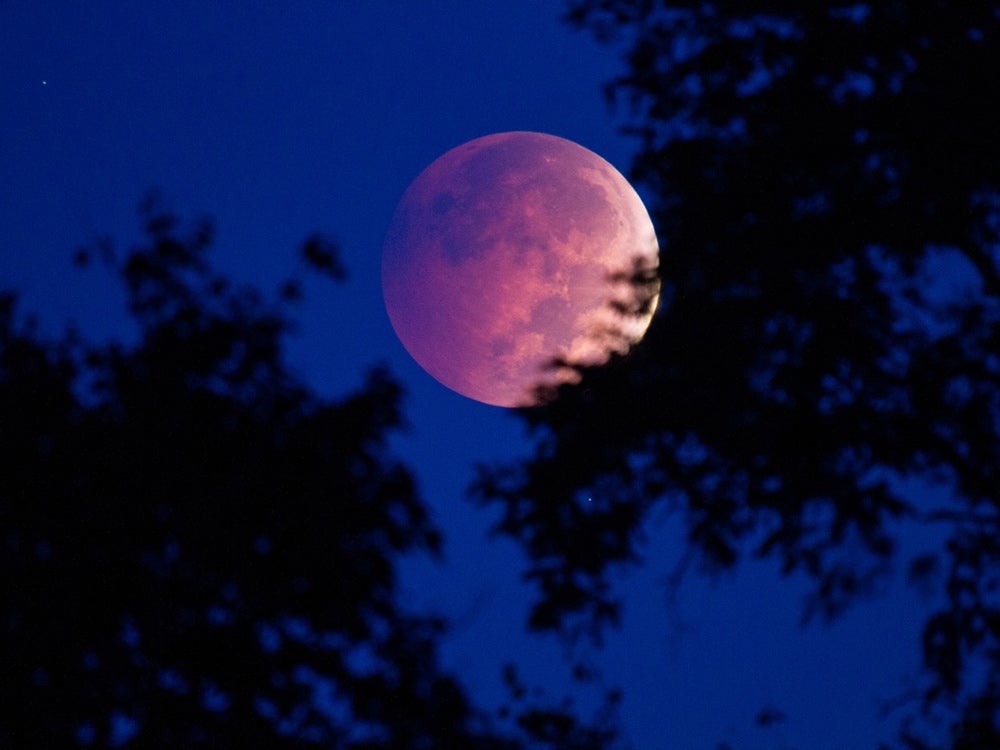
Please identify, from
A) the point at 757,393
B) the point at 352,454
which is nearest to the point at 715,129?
the point at 757,393

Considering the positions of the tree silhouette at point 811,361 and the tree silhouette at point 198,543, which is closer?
the tree silhouette at point 811,361

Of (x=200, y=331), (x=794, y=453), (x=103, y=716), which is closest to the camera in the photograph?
(x=794, y=453)

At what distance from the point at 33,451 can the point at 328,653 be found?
4696mm

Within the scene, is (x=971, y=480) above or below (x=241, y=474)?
below

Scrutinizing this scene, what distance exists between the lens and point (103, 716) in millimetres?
10594

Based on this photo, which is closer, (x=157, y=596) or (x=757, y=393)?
(x=757, y=393)

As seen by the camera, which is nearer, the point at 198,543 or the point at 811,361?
the point at 811,361

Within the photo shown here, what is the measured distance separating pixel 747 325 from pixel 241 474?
756 centimetres

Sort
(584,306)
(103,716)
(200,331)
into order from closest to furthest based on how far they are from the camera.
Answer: (584,306) < (103,716) < (200,331)

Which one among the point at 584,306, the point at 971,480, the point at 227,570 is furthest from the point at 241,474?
the point at 971,480

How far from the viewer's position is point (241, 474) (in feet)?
39.3

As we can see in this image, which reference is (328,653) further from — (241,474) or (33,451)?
(33,451)

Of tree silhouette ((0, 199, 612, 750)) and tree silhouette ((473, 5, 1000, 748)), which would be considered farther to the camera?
tree silhouette ((0, 199, 612, 750))

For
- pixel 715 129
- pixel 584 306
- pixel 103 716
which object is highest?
pixel 715 129
